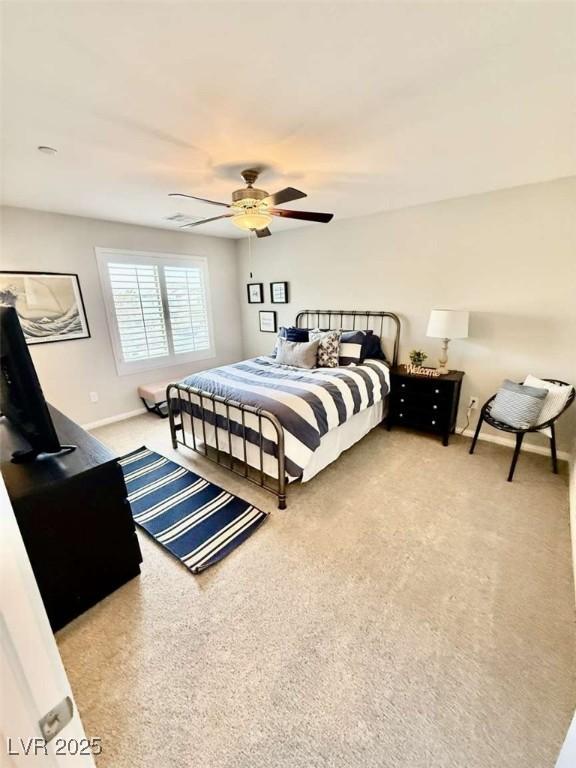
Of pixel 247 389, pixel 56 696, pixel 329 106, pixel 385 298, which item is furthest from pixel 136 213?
pixel 56 696

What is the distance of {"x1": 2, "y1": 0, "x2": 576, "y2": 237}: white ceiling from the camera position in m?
1.05

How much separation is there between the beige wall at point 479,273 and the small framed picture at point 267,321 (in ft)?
3.36

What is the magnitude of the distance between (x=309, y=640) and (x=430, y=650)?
0.56 m

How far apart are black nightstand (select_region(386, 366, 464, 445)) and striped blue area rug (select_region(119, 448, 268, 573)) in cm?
194

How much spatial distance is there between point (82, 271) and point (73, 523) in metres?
3.07

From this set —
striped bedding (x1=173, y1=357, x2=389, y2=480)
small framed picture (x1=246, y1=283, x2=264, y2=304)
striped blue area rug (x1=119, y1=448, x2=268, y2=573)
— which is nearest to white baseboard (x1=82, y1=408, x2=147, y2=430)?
striped blue area rug (x1=119, y1=448, x2=268, y2=573)

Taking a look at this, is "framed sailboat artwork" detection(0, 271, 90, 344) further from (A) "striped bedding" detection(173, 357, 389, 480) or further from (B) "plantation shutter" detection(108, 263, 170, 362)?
(A) "striped bedding" detection(173, 357, 389, 480)

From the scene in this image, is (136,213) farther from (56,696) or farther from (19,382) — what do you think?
(56,696)

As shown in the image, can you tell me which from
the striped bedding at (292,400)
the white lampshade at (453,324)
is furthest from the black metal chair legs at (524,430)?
the striped bedding at (292,400)

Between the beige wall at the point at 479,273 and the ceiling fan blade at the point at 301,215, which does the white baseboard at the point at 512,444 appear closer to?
the beige wall at the point at 479,273

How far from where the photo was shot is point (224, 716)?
124 centimetres

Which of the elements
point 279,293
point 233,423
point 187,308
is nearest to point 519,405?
point 233,423

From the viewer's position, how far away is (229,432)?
2670mm

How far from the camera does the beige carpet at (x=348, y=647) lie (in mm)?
1162
